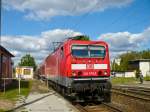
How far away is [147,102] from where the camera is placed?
54.2ft

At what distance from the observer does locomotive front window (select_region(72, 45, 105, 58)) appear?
57.5 feet

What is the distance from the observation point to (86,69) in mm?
17234

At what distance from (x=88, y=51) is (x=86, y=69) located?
3.52 feet

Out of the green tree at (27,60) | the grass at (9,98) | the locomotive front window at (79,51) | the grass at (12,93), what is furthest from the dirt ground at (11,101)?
the green tree at (27,60)

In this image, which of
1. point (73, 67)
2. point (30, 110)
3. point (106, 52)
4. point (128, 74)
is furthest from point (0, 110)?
point (128, 74)

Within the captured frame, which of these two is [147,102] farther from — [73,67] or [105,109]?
[73,67]

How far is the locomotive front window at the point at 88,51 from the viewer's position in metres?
17.5

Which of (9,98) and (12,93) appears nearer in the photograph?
(9,98)

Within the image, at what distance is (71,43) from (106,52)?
6.53 ft

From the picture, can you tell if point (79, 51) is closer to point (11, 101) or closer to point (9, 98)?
point (11, 101)

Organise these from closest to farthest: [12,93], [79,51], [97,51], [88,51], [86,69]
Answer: [86,69] → [79,51] → [88,51] → [97,51] → [12,93]

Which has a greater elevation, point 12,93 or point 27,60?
point 27,60

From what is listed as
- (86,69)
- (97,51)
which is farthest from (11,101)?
(97,51)

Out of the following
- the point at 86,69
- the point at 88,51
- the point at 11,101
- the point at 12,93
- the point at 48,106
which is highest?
the point at 88,51
